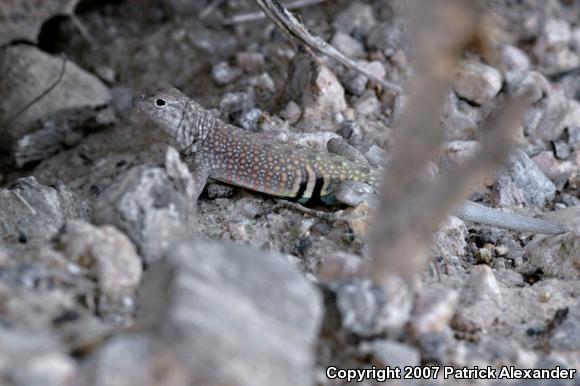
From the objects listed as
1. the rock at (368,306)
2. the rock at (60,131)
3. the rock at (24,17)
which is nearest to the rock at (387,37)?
the rock at (60,131)

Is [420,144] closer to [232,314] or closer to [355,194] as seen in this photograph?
[232,314]

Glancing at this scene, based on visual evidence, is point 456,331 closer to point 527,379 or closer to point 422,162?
point 527,379

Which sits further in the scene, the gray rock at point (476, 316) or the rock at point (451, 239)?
the rock at point (451, 239)

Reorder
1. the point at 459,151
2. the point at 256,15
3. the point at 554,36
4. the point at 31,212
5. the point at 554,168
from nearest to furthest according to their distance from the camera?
the point at 31,212
the point at 459,151
the point at 554,168
the point at 256,15
the point at 554,36

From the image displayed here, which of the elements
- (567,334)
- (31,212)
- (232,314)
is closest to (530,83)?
(567,334)

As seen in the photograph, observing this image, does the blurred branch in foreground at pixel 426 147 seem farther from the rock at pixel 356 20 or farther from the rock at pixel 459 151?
the rock at pixel 356 20

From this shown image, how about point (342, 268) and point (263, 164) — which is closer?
point (342, 268)

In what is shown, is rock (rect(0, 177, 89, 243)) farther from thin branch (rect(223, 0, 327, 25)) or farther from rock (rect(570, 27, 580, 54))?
rock (rect(570, 27, 580, 54))
